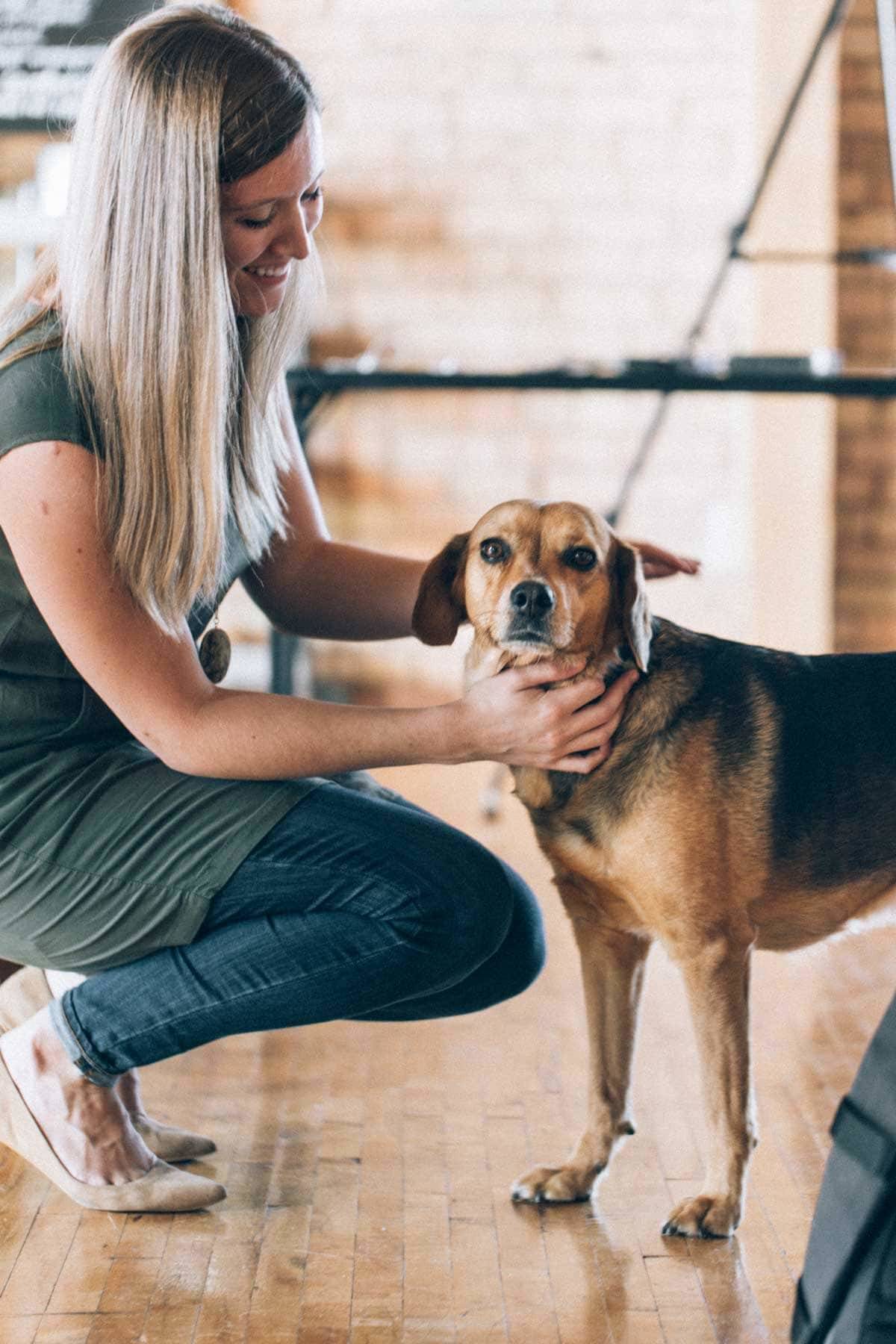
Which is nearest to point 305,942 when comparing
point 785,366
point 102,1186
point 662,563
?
point 102,1186

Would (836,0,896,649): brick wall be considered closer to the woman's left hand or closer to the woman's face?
the woman's left hand

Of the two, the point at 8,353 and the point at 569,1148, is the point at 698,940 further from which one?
the point at 8,353

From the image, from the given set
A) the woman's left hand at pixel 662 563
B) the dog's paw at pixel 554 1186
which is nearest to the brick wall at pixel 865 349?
the woman's left hand at pixel 662 563

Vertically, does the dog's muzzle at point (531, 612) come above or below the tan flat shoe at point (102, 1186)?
above

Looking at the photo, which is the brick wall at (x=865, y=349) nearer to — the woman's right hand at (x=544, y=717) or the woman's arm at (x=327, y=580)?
the woman's arm at (x=327, y=580)

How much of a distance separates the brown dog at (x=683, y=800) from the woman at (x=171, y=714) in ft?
0.24

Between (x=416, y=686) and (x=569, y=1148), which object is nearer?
(x=569, y=1148)

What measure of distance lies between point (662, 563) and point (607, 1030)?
24.0 inches

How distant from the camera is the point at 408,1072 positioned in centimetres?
227

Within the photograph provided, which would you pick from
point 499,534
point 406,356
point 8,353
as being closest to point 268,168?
point 8,353

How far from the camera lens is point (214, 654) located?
184 centimetres

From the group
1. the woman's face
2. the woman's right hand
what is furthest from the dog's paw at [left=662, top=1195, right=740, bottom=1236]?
the woman's face

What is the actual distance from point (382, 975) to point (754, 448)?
10.7 feet

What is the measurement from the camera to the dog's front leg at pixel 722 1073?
1712 mm
